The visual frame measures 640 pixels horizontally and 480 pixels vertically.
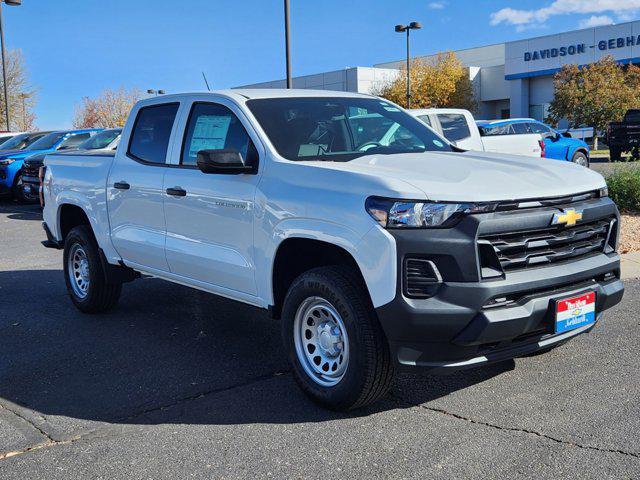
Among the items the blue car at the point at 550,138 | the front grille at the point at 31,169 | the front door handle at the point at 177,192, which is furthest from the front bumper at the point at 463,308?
the blue car at the point at 550,138

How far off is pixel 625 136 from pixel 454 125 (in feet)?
51.3

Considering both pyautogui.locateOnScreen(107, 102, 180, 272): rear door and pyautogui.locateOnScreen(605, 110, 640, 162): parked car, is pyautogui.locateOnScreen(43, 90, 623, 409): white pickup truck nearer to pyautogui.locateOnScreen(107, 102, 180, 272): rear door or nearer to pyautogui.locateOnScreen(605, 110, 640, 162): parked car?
pyautogui.locateOnScreen(107, 102, 180, 272): rear door

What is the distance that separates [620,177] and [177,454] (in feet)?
33.4

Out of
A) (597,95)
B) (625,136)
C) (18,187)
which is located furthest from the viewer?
(597,95)

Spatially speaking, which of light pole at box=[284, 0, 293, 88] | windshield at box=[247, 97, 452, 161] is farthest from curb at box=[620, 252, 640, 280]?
light pole at box=[284, 0, 293, 88]

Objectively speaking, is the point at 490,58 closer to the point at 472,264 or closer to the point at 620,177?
the point at 620,177

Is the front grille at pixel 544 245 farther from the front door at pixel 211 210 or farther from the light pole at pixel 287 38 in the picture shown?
the light pole at pixel 287 38

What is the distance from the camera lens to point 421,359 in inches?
152

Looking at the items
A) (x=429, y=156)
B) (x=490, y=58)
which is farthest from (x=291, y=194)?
(x=490, y=58)

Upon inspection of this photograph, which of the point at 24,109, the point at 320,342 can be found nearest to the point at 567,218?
the point at 320,342

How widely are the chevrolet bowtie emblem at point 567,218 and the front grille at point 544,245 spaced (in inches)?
1.7

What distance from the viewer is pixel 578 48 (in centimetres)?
4853

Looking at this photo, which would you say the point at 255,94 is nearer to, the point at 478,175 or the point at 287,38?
the point at 478,175

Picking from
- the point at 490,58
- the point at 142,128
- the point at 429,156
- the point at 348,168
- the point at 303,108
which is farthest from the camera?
the point at 490,58
